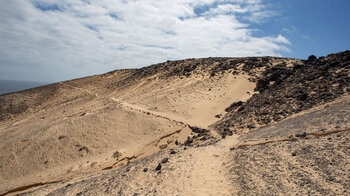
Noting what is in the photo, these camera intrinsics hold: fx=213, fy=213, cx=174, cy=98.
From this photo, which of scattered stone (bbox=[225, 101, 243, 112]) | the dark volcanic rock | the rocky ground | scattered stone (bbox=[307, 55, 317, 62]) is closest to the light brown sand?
scattered stone (bbox=[225, 101, 243, 112])

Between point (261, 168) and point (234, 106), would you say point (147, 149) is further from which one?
point (261, 168)

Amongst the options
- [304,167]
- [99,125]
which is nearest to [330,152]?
[304,167]

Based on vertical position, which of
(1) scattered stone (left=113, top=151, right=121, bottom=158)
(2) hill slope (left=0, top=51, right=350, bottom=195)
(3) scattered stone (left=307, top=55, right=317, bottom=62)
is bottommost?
(1) scattered stone (left=113, top=151, right=121, bottom=158)

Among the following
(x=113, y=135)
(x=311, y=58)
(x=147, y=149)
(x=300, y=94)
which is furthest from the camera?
(x=311, y=58)

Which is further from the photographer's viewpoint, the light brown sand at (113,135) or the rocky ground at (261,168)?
the light brown sand at (113,135)

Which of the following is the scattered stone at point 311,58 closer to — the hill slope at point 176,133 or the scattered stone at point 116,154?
the hill slope at point 176,133

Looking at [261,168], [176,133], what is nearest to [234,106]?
[176,133]

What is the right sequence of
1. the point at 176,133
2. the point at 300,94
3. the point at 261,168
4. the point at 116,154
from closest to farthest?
the point at 261,168, the point at 300,94, the point at 116,154, the point at 176,133

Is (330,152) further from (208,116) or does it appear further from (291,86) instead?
(208,116)

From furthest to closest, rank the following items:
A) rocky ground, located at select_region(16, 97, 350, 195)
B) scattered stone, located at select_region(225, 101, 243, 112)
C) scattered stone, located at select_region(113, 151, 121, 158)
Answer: scattered stone, located at select_region(225, 101, 243, 112) → scattered stone, located at select_region(113, 151, 121, 158) → rocky ground, located at select_region(16, 97, 350, 195)

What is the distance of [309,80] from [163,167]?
9.98 meters

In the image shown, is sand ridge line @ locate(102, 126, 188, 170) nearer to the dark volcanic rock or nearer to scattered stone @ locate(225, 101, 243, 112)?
the dark volcanic rock

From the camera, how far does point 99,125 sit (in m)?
13.8

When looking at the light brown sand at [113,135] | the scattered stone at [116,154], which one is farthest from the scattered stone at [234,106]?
the scattered stone at [116,154]
